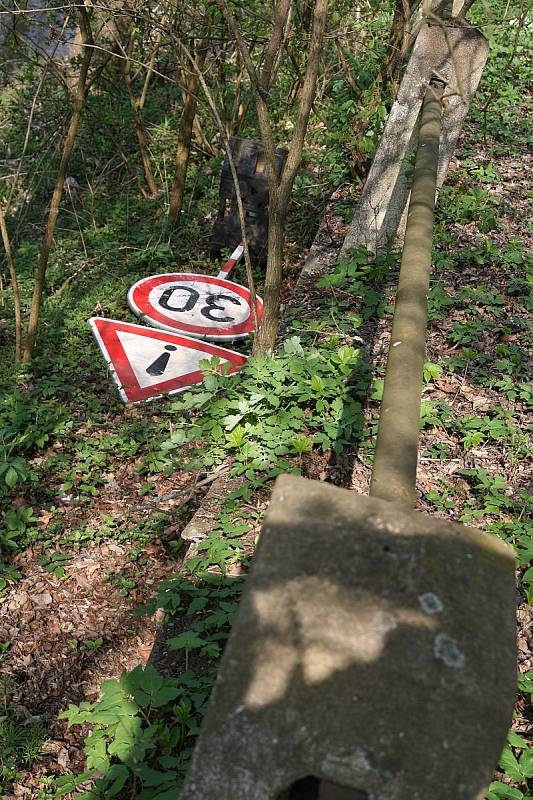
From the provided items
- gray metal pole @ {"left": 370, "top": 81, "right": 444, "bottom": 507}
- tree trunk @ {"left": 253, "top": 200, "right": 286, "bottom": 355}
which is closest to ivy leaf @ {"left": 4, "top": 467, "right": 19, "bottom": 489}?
tree trunk @ {"left": 253, "top": 200, "right": 286, "bottom": 355}

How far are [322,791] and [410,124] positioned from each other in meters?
4.96

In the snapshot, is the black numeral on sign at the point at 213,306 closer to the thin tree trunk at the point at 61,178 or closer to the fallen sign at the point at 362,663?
the thin tree trunk at the point at 61,178

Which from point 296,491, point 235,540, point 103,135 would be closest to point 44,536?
point 235,540

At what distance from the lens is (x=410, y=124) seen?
206 inches

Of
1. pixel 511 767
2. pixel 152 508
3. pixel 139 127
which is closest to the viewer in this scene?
pixel 511 767

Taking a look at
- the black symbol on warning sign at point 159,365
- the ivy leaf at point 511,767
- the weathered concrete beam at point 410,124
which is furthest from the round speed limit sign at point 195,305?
the ivy leaf at point 511,767

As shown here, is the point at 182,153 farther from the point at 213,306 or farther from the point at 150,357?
the point at 150,357

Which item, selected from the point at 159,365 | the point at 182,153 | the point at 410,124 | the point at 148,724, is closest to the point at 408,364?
the point at 148,724

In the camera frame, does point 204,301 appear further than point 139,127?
No

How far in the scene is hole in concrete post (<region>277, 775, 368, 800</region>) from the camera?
3.79 feet

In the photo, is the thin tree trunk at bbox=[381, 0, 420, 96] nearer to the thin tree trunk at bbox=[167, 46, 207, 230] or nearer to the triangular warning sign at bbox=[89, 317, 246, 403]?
the thin tree trunk at bbox=[167, 46, 207, 230]

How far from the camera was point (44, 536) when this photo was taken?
408 centimetres

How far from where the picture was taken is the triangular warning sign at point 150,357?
4.96 metres

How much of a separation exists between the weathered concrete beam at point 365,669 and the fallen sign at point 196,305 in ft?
14.5
